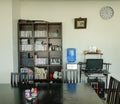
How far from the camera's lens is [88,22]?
5.52 metres

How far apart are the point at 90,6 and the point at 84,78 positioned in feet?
6.84

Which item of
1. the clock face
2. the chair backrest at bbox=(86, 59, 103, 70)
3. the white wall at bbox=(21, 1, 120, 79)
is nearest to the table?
the chair backrest at bbox=(86, 59, 103, 70)

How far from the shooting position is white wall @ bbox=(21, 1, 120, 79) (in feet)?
18.0

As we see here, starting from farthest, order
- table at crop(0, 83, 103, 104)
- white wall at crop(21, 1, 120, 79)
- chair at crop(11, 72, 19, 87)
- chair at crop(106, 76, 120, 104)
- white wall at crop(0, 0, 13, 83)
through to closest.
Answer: white wall at crop(21, 1, 120, 79)
white wall at crop(0, 0, 13, 83)
chair at crop(11, 72, 19, 87)
chair at crop(106, 76, 120, 104)
table at crop(0, 83, 103, 104)

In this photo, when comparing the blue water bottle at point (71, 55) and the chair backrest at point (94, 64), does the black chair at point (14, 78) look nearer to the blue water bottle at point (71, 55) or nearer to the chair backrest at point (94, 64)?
the blue water bottle at point (71, 55)

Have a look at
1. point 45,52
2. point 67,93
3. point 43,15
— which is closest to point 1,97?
point 67,93

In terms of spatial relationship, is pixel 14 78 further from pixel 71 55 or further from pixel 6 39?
pixel 71 55

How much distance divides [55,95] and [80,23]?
3227mm

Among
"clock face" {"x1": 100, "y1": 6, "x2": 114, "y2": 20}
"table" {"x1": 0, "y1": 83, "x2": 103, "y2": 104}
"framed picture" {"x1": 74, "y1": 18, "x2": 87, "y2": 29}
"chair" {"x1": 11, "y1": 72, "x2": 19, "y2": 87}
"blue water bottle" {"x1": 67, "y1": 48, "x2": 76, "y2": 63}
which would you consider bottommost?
"table" {"x1": 0, "y1": 83, "x2": 103, "y2": 104}

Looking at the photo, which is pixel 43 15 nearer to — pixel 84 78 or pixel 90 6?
pixel 90 6

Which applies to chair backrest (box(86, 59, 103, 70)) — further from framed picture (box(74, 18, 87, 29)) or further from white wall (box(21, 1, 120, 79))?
framed picture (box(74, 18, 87, 29))

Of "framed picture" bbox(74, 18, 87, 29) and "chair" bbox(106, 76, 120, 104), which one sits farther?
"framed picture" bbox(74, 18, 87, 29)

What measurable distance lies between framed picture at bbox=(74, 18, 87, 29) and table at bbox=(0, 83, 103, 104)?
261 centimetres

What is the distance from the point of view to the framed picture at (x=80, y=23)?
5.43 meters
